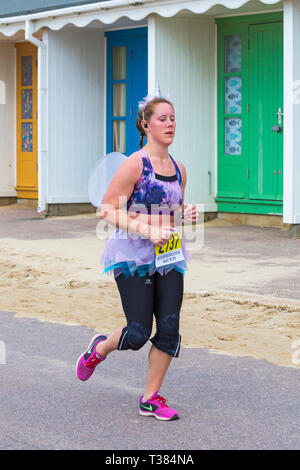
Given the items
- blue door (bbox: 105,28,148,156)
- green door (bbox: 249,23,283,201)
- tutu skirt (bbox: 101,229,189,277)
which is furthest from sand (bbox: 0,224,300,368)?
blue door (bbox: 105,28,148,156)

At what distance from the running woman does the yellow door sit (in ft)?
44.2

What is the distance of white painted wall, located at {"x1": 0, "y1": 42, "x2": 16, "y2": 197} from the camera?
62.5 feet

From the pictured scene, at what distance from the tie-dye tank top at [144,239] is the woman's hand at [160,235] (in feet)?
0.74

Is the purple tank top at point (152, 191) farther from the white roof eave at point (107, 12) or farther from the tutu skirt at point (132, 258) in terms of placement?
the white roof eave at point (107, 12)

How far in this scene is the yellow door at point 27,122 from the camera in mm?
18812

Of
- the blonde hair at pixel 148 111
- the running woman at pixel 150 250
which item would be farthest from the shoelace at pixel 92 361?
the blonde hair at pixel 148 111

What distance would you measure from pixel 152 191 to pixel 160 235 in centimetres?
37

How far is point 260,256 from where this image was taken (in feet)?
37.9

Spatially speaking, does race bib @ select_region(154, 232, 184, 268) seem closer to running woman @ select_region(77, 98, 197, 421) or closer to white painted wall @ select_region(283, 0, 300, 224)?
running woman @ select_region(77, 98, 197, 421)

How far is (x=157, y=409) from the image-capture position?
17.6ft

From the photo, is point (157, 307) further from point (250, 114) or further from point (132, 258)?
point (250, 114)

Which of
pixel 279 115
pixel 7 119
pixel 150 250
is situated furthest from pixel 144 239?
pixel 7 119

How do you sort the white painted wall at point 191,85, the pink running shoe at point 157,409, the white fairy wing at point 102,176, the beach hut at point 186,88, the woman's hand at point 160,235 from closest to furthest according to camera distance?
the woman's hand at point 160,235
the pink running shoe at point 157,409
the white fairy wing at point 102,176
the beach hut at point 186,88
the white painted wall at point 191,85
